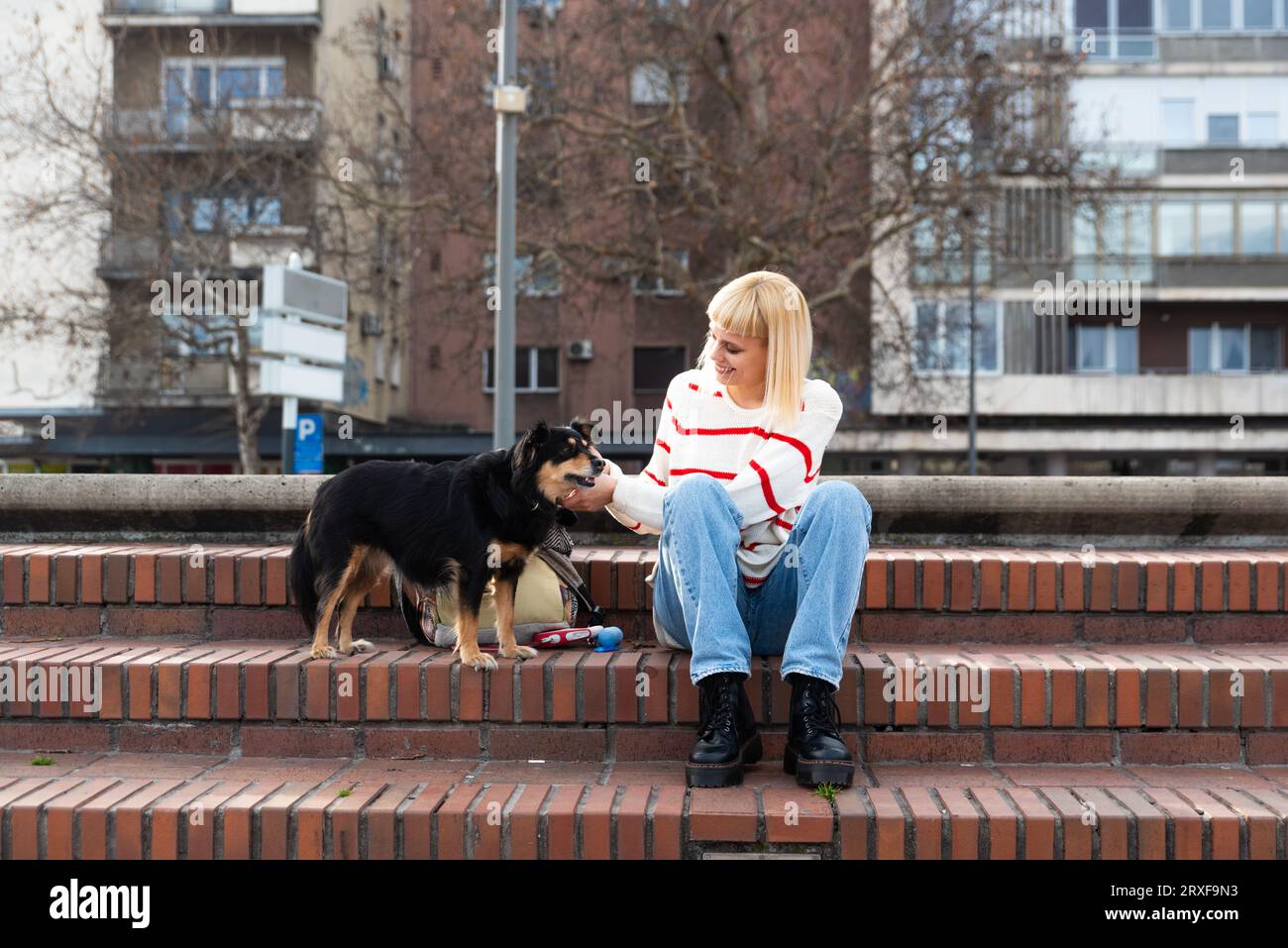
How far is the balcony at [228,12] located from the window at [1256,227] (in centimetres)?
2326

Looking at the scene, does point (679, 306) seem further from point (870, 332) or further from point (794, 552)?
point (794, 552)

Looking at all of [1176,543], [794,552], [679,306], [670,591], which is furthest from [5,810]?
[679,306]

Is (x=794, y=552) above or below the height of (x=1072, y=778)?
above

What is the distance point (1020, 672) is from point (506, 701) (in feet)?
5.01

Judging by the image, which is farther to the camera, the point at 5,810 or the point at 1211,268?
the point at 1211,268

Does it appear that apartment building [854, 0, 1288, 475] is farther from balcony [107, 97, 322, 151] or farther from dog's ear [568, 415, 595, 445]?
→ dog's ear [568, 415, 595, 445]

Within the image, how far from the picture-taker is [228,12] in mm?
26969

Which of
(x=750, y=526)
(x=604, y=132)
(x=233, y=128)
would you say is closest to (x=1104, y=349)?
(x=604, y=132)

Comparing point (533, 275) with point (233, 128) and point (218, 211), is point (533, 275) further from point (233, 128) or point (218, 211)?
point (218, 211)

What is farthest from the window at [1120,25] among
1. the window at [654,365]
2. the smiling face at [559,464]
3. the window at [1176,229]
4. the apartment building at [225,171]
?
the smiling face at [559,464]

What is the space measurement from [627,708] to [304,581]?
45.1 inches

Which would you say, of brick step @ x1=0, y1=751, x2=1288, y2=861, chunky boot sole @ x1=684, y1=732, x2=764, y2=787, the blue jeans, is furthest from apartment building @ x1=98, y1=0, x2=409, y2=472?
chunky boot sole @ x1=684, y1=732, x2=764, y2=787

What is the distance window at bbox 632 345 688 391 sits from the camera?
97.0 ft

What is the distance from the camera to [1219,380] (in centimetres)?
2844
